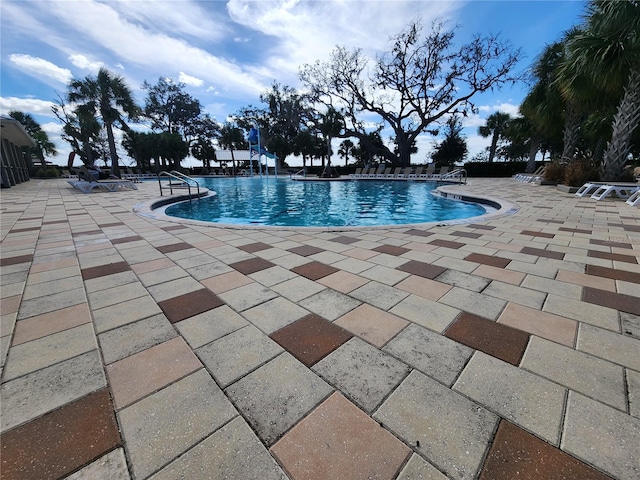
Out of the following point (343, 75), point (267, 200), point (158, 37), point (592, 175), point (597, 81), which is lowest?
point (267, 200)

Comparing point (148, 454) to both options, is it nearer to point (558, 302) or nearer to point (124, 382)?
point (124, 382)

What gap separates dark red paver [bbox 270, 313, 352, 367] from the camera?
64.3 inches

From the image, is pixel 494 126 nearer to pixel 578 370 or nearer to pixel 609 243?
pixel 609 243

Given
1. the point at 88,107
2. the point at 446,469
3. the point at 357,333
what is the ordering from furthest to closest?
the point at 88,107 < the point at 357,333 < the point at 446,469

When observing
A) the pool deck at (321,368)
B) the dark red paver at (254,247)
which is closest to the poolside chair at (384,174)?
→ the pool deck at (321,368)

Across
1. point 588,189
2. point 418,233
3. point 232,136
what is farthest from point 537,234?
point 232,136

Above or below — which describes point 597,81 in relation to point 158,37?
below

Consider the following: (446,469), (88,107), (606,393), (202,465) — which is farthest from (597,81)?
(88,107)

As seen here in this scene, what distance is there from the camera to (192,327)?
1914 mm

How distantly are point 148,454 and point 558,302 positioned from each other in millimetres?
2876

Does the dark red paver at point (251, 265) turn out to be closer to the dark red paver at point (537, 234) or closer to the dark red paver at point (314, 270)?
the dark red paver at point (314, 270)

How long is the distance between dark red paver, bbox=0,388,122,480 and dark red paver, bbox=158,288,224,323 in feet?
2.57

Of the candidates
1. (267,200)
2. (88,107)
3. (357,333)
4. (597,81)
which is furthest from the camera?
(88,107)

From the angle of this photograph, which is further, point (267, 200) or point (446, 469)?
point (267, 200)
